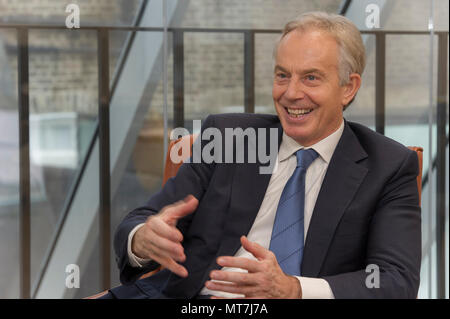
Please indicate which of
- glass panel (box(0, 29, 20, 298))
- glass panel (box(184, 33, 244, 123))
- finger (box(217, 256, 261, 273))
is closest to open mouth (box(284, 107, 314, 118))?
finger (box(217, 256, 261, 273))

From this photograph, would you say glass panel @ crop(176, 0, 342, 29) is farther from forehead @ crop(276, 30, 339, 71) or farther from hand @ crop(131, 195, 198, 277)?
hand @ crop(131, 195, 198, 277)

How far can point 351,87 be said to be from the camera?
159cm

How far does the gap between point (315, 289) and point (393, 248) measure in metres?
0.23

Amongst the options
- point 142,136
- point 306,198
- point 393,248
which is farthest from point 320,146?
point 142,136

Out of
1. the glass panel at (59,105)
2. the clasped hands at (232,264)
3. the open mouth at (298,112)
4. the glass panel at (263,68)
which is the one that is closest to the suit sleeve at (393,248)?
the clasped hands at (232,264)

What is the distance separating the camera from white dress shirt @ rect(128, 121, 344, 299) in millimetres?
1499

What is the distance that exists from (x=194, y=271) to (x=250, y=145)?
38 cm

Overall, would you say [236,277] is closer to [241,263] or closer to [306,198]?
[241,263]

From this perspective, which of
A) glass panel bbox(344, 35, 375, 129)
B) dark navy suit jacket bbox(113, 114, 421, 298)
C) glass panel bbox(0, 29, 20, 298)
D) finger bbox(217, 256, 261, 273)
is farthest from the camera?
glass panel bbox(344, 35, 375, 129)

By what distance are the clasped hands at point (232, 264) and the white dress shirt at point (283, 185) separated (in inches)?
7.3

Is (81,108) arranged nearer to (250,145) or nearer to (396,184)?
(250,145)

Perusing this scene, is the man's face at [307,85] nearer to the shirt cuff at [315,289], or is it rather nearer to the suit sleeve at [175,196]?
the suit sleeve at [175,196]
